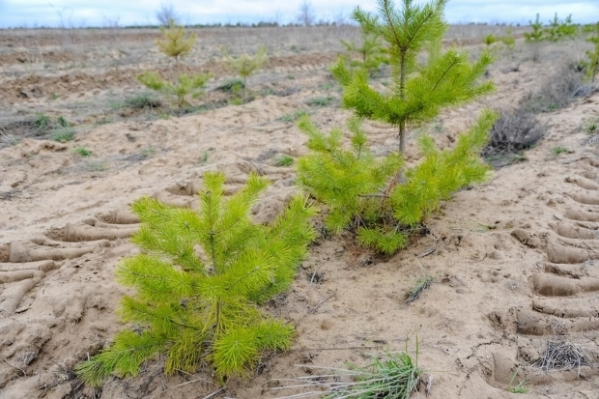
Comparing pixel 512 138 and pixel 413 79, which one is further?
pixel 512 138

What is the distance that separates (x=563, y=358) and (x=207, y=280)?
72.0 inches

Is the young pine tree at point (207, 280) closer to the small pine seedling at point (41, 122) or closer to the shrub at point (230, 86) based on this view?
the small pine seedling at point (41, 122)

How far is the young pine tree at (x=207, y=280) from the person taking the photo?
1948 mm

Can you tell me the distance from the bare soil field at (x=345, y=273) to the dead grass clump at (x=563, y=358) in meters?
0.01

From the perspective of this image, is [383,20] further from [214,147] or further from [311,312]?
[214,147]

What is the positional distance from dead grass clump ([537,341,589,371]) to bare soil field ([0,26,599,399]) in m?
0.01

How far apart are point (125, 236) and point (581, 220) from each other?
3863 millimetres

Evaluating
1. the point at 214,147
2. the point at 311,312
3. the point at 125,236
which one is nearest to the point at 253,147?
the point at 214,147

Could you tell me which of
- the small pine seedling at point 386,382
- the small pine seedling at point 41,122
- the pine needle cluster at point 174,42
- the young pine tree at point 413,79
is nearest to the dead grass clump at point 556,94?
the young pine tree at point 413,79

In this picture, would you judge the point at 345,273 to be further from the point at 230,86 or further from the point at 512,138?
the point at 230,86

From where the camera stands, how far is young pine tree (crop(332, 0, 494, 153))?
3.09 meters

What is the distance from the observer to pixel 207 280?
76.5 inches

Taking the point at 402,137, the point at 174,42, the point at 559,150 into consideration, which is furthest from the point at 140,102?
the point at 559,150

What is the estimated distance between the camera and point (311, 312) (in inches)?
112
